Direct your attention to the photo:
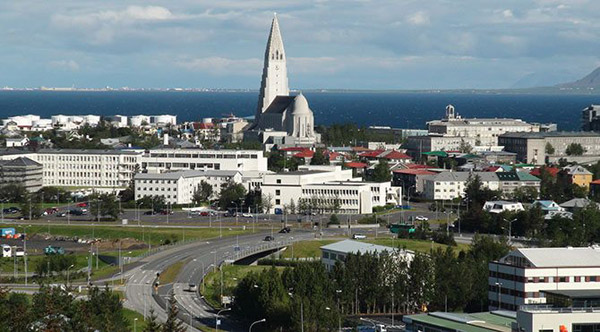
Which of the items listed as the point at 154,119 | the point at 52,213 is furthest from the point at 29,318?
the point at 154,119

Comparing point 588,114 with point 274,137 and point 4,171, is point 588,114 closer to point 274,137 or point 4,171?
point 274,137

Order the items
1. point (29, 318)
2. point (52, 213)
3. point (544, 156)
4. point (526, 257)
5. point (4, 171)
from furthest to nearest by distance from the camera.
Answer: point (544, 156)
point (4, 171)
point (52, 213)
point (526, 257)
point (29, 318)

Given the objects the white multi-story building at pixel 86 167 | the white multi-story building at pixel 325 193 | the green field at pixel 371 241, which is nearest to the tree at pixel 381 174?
the white multi-story building at pixel 325 193

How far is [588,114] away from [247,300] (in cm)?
11716

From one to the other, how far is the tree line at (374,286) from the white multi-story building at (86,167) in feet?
190

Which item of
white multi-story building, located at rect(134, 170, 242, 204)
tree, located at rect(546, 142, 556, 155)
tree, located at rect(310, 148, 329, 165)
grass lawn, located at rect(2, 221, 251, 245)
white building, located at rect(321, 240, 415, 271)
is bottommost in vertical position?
grass lawn, located at rect(2, 221, 251, 245)

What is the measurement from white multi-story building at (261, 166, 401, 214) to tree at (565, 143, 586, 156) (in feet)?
121

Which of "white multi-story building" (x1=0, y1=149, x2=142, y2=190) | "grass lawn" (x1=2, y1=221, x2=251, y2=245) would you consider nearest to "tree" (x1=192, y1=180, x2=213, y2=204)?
"white multi-story building" (x1=0, y1=149, x2=142, y2=190)

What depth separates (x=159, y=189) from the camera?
337 feet

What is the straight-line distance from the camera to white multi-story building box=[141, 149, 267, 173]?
376 ft

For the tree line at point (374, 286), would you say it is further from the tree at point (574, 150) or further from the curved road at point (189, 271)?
the tree at point (574, 150)

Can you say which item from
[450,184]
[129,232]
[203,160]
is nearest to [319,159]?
[203,160]

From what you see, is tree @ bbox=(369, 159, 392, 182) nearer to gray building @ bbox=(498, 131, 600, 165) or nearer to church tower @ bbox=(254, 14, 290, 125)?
gray building @ bbox=(498, 131, 600, 165)

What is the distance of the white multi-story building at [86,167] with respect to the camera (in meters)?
116
